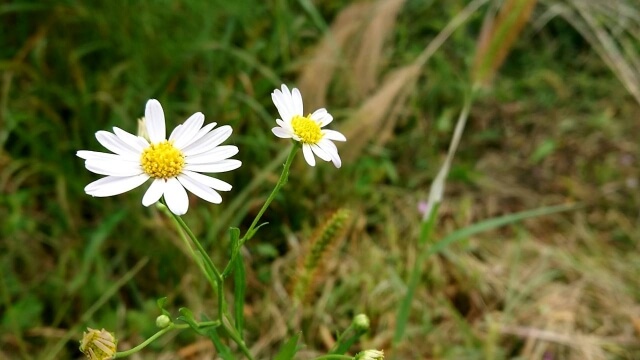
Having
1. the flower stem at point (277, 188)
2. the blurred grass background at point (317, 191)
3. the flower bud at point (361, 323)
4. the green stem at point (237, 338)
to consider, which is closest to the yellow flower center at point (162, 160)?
the flower stem at point (277, 188)

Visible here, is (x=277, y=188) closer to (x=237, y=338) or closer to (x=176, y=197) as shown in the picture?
(x=176, y=197)

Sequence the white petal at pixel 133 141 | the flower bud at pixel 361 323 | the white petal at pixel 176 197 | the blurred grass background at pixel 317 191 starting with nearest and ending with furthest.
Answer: the white petal at pixel 176 197 → the white petal at pixel 133 141 → the flower bud at pixel 361 323 → the blurred grass background at pixel 317 191

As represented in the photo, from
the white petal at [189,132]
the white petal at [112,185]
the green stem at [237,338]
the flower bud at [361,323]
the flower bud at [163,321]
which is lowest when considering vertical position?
the flower bud at [361,323]


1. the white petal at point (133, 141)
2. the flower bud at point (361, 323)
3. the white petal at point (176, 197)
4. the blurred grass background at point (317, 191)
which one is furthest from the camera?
the blurred grass background at point (317, 191)

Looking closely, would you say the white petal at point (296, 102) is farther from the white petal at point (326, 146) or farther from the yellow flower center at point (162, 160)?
the yellow flower center at point (162, 160)

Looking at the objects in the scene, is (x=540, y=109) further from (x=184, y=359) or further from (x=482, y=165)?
(x=184, y=359)

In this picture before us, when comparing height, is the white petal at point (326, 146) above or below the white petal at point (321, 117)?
below

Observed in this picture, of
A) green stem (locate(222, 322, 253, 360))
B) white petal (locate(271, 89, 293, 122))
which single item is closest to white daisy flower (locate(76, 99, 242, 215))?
white petal (locate(271, 89, 293, 122))

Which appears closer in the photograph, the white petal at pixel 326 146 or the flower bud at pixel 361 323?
the white petal at pixel 326 146
